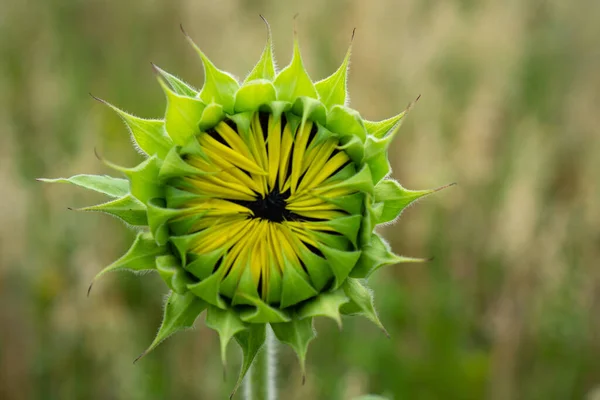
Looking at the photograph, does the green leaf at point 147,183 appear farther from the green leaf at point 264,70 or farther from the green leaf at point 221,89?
the green leaf at point 264,70

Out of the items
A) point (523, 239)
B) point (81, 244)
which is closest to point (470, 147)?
point (523, 239)

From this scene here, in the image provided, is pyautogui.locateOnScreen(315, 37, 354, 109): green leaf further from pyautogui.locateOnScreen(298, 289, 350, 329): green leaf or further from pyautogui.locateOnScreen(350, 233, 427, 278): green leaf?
pyautogui.locateOnScreen(298, 289, 350, 329): green leaf

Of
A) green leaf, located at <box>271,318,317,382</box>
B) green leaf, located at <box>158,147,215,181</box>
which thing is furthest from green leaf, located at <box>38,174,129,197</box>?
green leaf, located at <box>271,318,317,382</box>

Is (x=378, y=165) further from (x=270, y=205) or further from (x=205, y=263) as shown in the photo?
(x=205, y=263)

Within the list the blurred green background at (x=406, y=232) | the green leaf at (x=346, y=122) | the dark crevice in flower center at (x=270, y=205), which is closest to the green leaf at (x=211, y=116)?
the dark crevice in flower center at (x=270, y=205)

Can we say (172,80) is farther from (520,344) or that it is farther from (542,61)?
(542,61)
